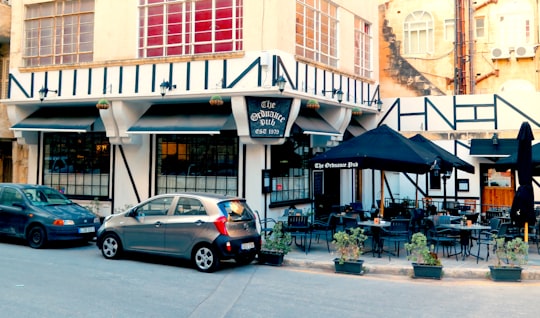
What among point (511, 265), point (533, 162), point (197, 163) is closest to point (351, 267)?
point (511, 265)

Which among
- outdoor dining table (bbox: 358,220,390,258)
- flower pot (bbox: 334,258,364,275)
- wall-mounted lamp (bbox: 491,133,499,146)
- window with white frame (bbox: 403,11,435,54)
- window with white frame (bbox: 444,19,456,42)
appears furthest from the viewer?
window with white frame (bbox: 403,11,435,54)

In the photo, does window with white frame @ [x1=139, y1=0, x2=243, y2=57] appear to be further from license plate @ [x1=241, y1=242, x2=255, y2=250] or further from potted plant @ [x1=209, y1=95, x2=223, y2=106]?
license plate @ [x1=241, y1=242, x2=255, y2=250]

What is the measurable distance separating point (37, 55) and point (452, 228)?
1378cm

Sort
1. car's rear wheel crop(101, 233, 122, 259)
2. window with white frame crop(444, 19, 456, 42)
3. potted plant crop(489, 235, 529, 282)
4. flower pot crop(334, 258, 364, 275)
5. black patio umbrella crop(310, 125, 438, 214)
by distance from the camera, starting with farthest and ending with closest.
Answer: window with white frame crop(444, 19, 456, 42) → black patio umbrella crop(310, 125, 438, 214) → car's rear wheel crop(101, 233, 122, 259) → flower pot crop(334, 258, 364, 275) → potted plant crop(489, 235, 529, 282)

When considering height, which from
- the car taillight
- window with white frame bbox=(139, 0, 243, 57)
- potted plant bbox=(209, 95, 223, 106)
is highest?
window with white frame bbox=(139, 0, 243, 57)

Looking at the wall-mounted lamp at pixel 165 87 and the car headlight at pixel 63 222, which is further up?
the wall-mounted lamp at pixel 165 87

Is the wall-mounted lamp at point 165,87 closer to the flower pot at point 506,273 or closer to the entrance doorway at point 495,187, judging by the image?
the flower pot at point 506,273

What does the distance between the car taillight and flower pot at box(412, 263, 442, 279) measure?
369 centimetres

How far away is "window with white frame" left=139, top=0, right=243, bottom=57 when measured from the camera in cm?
1388

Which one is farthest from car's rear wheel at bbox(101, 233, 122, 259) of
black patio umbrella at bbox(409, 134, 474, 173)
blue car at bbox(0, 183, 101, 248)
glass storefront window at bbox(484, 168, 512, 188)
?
glass storefront window at bbox(484, 168, 512, 188)

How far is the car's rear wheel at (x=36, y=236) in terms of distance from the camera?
12.1 m

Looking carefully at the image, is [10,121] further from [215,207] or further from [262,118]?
[215,207]

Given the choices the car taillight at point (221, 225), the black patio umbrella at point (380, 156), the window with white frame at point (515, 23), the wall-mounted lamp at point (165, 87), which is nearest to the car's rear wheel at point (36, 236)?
the wall-mounted lamp at point (165, 87)

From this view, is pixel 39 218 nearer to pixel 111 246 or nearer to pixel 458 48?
pixel 111 246
